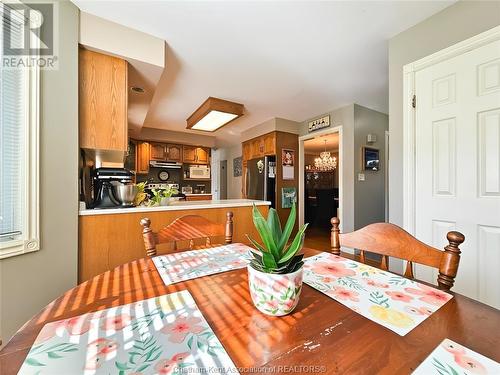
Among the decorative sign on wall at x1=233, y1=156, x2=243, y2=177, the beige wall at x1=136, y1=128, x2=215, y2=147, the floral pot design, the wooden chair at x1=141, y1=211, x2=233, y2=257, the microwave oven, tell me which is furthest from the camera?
the decorative sign on wall at x1=233, y1=156, x2=243, y2=177

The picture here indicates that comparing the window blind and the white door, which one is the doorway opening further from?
the window blind

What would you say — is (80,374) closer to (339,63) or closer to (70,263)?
(70,263)

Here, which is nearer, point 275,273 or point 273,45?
point 275,273

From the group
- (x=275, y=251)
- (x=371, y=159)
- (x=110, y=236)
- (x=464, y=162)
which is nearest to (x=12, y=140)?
(x=110, y=236)

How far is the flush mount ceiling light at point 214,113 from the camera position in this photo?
115 inches

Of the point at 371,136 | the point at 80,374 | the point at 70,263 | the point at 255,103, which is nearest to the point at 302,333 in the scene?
the point at 80,374

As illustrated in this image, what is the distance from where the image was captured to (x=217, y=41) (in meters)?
1.78

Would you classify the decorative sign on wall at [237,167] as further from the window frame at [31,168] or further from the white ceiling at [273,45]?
the window frame at [31,168]

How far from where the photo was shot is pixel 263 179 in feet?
13.0

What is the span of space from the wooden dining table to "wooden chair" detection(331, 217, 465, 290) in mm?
132

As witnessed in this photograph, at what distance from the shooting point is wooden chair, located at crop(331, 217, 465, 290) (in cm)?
70

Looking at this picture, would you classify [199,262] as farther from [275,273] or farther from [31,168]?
[31,168]

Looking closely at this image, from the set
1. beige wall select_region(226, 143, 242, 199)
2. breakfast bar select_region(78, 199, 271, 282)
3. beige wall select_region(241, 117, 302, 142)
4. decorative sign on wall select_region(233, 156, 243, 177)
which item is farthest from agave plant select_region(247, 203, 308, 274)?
decorative sign on wall select_region(233, 156, 243, 177)

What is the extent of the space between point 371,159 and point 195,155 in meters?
3.85
